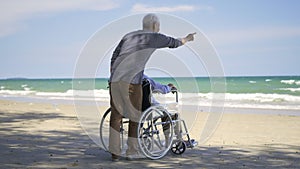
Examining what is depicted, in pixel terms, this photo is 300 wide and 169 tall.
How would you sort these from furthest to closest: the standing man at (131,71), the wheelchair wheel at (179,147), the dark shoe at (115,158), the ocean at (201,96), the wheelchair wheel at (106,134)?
the ocean at (201,96) → the wheelchair wheel at (179,147) → the wheelchair wheel at (106,134) → the dark shoe at (115,158) → the standing man at (131,71)

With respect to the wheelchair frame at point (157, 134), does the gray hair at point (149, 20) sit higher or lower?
higher

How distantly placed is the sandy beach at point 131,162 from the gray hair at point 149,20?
1.77 metres

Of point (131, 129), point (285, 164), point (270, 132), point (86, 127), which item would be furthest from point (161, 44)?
point (270, 132)

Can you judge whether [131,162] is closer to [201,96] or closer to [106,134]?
[106,134]

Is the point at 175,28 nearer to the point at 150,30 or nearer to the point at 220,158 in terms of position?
the point at 150,30

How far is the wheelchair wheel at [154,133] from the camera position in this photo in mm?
6148

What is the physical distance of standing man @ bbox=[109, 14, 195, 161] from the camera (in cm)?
594

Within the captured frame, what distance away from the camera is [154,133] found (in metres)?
6.33

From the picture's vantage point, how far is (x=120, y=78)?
5.96 m

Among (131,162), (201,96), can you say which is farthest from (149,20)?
(201,96)

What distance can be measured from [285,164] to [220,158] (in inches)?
34.5

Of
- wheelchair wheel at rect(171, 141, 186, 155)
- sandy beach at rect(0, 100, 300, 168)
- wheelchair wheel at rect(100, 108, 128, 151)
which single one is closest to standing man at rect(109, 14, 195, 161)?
wheelchair wheel at rect(100, 108, 128, 151)

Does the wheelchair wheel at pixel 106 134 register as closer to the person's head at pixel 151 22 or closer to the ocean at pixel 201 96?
the ocean at pixel 201 96

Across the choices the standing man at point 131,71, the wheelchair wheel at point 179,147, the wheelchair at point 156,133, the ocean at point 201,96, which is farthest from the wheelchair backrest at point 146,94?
the wheelchair wheel at point 179,147
